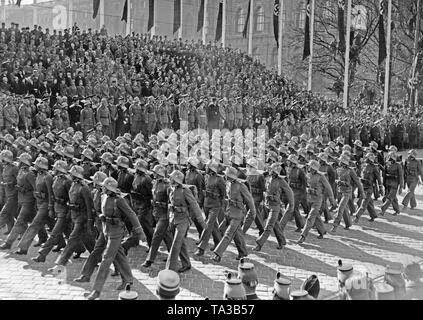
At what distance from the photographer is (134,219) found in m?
8.69

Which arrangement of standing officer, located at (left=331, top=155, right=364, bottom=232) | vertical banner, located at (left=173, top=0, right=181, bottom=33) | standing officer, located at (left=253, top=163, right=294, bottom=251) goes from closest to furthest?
1. standing officer, located at (left=253, top=163, right=294, bottom=251)
2. standing officer, located at (left=331, top=155, right=364, bottom=232)
3. vertical banner, located at (left=173, top=0, right=181, bottom=33)

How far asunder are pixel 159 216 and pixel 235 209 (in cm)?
140

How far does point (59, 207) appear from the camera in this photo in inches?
392

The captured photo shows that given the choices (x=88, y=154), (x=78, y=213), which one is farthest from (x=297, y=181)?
(x=78, y=213)

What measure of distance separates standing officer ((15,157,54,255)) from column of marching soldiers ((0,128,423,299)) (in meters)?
0.02

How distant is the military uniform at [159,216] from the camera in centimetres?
998

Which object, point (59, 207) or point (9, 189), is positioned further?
point (9, 189)

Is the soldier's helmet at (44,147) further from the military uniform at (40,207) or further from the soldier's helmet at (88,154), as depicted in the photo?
A: the military uniform at (40,207)

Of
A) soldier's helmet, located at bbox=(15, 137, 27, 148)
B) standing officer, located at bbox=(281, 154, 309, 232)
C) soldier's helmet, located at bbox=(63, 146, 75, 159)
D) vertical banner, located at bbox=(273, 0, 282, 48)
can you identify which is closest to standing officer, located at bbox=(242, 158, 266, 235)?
standing officer, located at bbox=(281, 154, 309, 232)

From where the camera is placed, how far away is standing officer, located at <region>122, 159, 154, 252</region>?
10555 mm

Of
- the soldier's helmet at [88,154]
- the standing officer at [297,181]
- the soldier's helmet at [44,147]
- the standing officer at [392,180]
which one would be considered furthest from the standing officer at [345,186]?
the soldier's helmet at [44,147]

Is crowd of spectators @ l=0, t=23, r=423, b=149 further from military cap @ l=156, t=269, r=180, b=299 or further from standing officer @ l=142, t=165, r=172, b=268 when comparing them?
military cap @ l=156, t=269, r=180, b=299

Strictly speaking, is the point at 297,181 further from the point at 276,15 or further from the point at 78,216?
the point at 276,15
